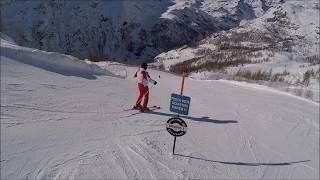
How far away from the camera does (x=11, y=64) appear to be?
57.1 ft

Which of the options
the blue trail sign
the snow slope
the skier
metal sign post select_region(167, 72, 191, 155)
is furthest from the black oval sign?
the skier

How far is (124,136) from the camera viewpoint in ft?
36.4

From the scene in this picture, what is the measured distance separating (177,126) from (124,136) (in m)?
1.90

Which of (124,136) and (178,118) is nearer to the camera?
(178,118)

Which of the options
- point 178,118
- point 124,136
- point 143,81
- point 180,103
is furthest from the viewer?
A: point 143,81

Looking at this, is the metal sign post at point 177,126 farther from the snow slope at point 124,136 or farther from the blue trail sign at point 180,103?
the snow slope at point 124,136

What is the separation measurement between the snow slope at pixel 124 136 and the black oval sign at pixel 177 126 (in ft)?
2.22

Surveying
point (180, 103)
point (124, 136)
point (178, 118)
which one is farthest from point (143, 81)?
point (178, 118)

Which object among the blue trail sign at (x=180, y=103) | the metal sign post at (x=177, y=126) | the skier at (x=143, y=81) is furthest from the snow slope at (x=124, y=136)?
the blue trail sign at (x=180, y=103)

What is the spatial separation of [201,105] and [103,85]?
4.69m

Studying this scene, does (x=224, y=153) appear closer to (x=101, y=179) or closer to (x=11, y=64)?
(x=101, y=179)

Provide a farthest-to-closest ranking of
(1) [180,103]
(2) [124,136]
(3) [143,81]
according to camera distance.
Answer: (3) [143,81] → (2) [124,136] → (1) [180,103]

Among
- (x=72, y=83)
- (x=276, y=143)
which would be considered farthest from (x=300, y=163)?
(x=72, y=83)

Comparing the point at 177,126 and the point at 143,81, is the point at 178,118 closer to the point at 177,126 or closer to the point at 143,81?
the point at 177,126
